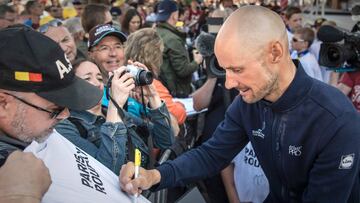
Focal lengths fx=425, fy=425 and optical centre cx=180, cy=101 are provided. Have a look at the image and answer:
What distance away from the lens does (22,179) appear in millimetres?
1163

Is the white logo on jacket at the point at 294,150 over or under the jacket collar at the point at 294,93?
under

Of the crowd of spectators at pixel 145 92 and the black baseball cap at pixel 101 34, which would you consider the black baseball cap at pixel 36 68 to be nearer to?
the crowd of spectators at pixel 145 92

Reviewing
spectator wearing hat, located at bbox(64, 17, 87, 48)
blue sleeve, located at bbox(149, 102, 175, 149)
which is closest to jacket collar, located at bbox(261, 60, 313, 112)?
blue sleeve, located at bbox(149, 102, 175, 149)

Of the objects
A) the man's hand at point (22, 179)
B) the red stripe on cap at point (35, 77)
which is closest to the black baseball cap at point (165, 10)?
the red stripe on cap at point (35, 77)

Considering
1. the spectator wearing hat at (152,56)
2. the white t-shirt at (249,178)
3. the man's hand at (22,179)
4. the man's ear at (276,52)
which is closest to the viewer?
the man's hand at (22,179)

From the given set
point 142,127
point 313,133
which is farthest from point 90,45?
point 313,133

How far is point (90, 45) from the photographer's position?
318cm

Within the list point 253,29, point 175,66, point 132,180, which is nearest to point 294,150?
point 253,29

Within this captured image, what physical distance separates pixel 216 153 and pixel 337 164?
68 centimetres

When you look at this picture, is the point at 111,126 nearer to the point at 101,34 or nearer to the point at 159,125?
the point at 159,125

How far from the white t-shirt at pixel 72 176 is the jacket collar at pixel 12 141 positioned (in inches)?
1.2

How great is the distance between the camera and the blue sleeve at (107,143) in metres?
2.19

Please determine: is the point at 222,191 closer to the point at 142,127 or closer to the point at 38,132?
the point at 142,127

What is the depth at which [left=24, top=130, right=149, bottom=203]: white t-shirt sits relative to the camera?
144 cm
